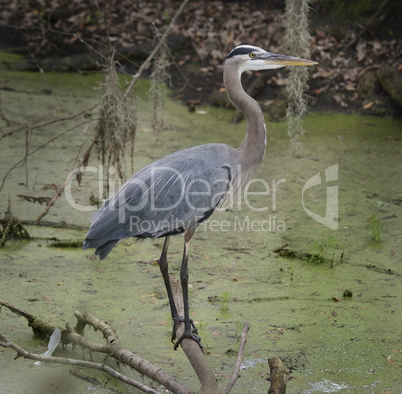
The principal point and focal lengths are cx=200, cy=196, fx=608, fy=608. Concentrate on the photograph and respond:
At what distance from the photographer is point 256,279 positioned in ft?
15.8

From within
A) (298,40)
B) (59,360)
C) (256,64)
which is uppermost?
(298,40)

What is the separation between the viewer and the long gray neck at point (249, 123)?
4152 mm

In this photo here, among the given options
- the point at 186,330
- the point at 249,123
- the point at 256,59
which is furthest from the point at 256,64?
the point at 186,330

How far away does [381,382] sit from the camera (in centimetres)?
351

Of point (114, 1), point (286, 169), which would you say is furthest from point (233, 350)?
point (114, 1)

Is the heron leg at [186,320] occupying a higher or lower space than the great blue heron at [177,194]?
lower

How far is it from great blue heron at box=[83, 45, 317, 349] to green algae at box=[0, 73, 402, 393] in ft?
1.65

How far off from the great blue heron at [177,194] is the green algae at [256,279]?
50cm

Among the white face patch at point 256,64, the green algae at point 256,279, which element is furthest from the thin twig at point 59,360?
the white face patch at point 256,64

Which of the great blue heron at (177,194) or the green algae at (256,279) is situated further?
the great blue heron at (177,194)

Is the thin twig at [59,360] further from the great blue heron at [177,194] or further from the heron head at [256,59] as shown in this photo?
the heron head at [256,59]

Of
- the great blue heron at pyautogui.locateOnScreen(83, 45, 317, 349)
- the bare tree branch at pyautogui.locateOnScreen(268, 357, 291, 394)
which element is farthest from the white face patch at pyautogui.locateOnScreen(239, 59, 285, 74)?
the bare tree branch at pyautogui.locateOnScreen(268, 357, 291, 394)

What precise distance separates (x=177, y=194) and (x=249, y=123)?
2.32 feet

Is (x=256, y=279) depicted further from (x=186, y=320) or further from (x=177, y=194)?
(x=186, y=320)
